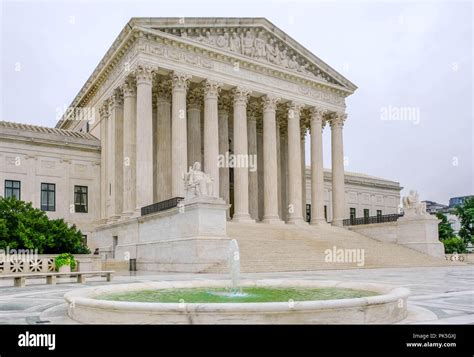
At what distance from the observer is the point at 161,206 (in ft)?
112

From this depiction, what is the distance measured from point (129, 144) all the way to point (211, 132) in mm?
6393

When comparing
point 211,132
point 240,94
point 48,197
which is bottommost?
point 48,197

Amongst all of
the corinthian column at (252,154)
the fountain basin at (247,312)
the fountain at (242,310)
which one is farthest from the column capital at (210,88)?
the fountain basin at (247,312)

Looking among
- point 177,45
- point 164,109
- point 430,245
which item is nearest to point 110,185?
point 164,109

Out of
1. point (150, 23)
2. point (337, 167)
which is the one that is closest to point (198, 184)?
point (150, 23)

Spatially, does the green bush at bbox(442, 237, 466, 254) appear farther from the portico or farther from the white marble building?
the portico

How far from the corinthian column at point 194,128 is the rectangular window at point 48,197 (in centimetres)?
1185

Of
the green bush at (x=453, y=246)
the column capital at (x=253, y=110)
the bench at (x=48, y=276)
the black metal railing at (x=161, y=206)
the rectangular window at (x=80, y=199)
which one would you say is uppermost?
the column capital at (x=253, y=110)

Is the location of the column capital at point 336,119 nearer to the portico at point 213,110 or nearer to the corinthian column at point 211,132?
the portico at point 213,110

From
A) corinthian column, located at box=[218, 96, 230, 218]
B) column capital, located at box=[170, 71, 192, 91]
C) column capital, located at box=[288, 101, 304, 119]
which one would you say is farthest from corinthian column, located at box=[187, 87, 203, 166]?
column capital, located at box=[288, 101, 304, 119]

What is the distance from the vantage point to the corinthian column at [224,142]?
47.4m

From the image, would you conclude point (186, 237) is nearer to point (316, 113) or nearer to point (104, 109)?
point (104, 109)
